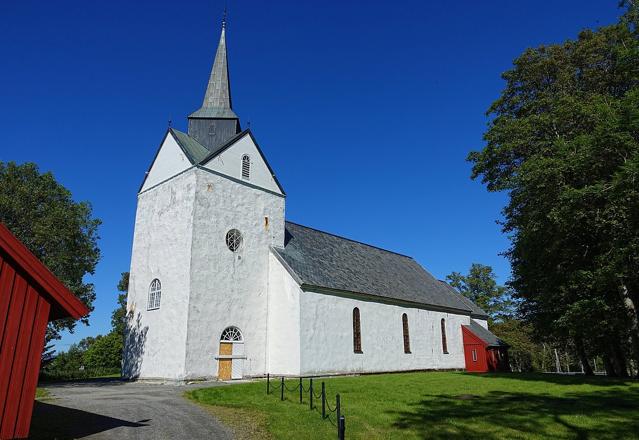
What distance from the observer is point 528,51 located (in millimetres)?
23984

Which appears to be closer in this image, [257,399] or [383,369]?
[257,399]

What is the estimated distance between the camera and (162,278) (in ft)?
76.7

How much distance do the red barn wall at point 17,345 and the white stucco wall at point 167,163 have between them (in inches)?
702

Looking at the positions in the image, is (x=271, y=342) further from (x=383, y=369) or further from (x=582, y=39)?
(x=582, y=39)

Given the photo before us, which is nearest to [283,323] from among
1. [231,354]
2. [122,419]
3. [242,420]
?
[231,354]

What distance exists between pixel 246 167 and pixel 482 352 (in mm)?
24922

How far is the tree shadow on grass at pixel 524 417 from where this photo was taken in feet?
30.2

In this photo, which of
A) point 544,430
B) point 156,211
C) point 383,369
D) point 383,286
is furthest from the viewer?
point 383,286

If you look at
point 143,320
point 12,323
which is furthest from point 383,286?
point 12,323

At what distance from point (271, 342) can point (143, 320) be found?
707cm

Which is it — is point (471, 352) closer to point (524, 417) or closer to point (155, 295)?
point (155, 295)

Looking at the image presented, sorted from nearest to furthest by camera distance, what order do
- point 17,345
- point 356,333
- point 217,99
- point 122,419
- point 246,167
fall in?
point 17,345, point 122,419, point 246,167, point 356,333, point 217,99

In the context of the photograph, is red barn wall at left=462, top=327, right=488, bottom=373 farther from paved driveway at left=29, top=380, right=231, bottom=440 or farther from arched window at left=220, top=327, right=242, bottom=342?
paved driveway at left=29, top=380, right=231, bottom=440

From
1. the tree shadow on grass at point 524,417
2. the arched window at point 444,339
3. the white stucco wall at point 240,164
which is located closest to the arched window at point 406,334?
the arched window at point 444,339
